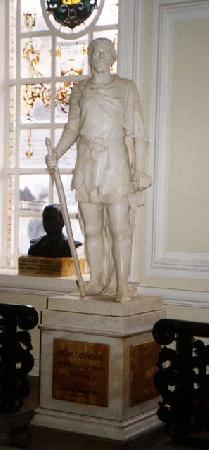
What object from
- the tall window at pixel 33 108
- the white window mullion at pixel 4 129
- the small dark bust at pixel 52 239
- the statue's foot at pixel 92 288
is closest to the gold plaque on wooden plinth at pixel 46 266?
the small dark bust at pixel 52 239

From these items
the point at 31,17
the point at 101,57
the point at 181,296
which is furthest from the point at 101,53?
the point at 31,17

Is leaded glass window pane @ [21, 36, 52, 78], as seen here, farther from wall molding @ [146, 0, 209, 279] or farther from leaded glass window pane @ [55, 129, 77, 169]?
wall molding @ [146, 0, 209, 279]

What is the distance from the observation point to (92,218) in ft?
16.3

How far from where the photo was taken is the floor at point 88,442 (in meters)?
4.38

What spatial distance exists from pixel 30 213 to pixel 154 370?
93.4 inches

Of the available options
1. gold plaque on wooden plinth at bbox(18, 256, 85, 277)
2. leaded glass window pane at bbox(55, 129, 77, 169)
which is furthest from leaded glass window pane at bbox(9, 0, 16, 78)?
gold plaque on wooden plinth at bbox(18, 256, 85, 277)

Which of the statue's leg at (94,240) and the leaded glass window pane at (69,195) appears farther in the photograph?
the leaded glass window pane at (69,195)

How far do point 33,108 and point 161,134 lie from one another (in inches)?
63.1

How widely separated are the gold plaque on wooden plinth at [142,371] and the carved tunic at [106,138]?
3.22 ft

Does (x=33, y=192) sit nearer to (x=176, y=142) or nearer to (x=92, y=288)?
(x=176, y=142)

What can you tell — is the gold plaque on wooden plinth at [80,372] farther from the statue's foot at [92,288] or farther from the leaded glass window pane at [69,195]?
the leaded glass window pane at [69,195]

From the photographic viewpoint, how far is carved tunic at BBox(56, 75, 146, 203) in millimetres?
4789

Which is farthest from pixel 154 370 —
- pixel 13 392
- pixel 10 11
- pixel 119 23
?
pixel 10 11

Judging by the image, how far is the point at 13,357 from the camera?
4891 mm
